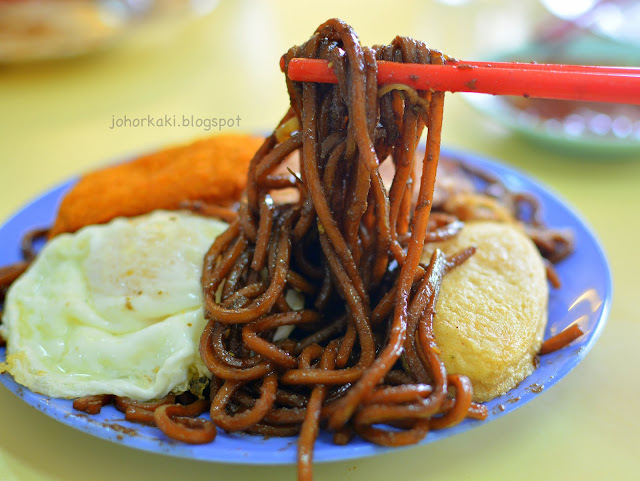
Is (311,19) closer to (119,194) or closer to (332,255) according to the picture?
(119,194)

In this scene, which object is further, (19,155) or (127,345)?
(19,155)

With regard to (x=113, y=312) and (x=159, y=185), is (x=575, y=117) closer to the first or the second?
(x=159, y=185)

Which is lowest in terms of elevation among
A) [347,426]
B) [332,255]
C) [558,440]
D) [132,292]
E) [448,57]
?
[558,440]

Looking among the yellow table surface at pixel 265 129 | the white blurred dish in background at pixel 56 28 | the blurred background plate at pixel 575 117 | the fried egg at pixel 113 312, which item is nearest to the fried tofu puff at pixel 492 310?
the yellow table surface at pixel 265 129

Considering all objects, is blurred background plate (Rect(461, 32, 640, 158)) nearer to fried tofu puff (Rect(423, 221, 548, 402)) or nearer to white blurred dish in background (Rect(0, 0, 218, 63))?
fried tofu puff (Rect(423, 221, 548, 402))

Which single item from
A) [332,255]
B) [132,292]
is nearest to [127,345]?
[132,292]

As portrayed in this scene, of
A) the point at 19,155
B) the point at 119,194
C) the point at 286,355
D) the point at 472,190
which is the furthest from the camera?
the point at 19,155

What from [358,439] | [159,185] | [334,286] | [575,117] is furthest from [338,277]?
[575,117]

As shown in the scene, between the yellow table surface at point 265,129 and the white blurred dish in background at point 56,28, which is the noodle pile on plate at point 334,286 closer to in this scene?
the yellow table surface at point 265,129
